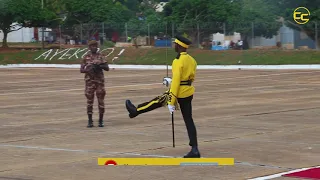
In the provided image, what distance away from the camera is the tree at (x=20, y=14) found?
2576 inches

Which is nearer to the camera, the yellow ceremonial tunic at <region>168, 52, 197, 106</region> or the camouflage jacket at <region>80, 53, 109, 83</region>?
the yellow ceremonial tunic at <region>168, 52, 197, 106</region>

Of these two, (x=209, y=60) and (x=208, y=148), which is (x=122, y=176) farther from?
(x=209, y=60)

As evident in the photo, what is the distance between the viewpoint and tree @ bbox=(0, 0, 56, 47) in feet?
215

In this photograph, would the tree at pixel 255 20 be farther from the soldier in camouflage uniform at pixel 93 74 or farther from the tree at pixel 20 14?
the soldier in camouflage uniform at pixel 93 74

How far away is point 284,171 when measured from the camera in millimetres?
10766

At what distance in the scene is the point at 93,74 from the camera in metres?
16.8

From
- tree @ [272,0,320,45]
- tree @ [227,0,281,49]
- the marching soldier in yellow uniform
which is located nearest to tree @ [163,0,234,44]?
tree @ [227,0,281,49]

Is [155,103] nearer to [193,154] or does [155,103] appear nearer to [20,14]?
[193,154]

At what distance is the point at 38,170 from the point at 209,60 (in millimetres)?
44183

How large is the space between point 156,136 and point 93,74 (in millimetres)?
2736

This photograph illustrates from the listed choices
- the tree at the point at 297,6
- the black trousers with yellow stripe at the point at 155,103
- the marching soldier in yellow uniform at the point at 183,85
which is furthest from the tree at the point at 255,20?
the marching soldier in yellow uniform at the point at 183,85

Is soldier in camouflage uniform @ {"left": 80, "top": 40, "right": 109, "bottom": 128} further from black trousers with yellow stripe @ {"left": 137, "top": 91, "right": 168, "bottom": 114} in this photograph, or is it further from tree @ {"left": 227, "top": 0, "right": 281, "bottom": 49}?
tree @ {"left": 227, "top": 0, "right": 281, "bottom": 49}

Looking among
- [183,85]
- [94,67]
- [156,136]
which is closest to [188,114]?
[183,85]

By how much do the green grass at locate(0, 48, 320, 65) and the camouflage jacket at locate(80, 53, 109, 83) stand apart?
34767 mm
